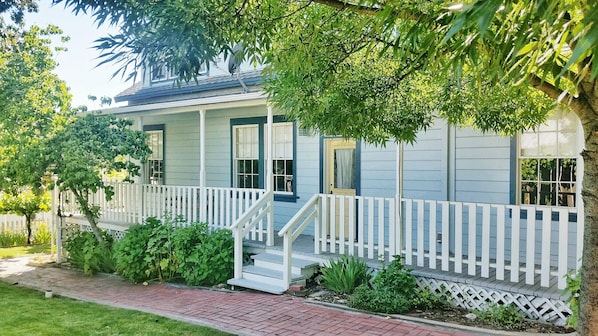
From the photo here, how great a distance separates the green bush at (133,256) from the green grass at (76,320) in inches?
46.2

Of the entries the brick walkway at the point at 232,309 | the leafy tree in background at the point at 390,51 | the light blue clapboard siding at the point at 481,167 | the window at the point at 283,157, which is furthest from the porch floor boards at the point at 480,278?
the window at the point at 283,157

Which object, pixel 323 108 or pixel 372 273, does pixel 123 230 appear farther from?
pixel 323 108

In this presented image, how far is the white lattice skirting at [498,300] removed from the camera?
17.7 feet

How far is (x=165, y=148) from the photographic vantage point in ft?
42.4

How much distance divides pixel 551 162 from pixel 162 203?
7.42m

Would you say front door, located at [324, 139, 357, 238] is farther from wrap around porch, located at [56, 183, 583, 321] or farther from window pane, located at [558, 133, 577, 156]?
window pane, located at [558, 133, 577, 156]

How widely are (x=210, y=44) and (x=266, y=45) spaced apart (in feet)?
1.95

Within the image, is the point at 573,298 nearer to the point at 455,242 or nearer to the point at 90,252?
the point at 455,242

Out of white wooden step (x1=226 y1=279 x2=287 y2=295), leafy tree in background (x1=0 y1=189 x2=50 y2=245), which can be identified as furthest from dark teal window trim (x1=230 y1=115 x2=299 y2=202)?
leafy tree in background (x1=0 y1=189 x2=50 y2=245)

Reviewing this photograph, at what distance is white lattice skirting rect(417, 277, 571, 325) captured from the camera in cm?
540

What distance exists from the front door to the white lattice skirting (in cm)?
311

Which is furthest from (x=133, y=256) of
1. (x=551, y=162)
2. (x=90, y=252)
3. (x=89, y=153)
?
(x=551, y=162)

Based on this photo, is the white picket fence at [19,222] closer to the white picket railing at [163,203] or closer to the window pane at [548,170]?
the white picket railing at [163,203]

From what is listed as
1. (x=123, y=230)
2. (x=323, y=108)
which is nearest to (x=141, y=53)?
(x=323, y=108)
